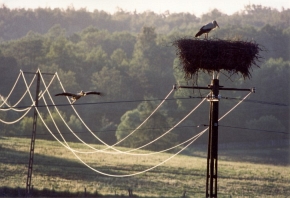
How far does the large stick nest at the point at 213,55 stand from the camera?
2111 centimetres

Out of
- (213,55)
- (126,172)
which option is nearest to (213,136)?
(213,55)

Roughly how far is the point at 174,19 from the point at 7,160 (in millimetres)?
145184

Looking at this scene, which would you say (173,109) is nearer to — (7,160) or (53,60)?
(53,60)

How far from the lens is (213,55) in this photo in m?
21.1

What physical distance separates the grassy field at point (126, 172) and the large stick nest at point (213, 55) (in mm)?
15291

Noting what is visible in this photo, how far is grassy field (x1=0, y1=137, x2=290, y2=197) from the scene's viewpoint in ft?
133

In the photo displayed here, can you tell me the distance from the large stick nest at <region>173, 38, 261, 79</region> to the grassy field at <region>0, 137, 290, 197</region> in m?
15.3

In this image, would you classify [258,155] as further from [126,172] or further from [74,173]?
[74,173]

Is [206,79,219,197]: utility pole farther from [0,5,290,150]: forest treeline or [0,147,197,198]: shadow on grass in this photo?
[0,5,290,150]: forest treeline

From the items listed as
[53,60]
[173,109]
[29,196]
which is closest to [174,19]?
[53,60]

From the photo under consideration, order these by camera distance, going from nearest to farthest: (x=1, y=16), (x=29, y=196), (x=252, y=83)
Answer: (x=29, y=196) < (x=252, y=83) < (x=1, y=16)

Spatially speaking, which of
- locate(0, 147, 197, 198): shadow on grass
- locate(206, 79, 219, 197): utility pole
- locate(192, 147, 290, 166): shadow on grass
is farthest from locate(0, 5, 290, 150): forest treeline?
locate(206, 79, 219, 197): utility pole

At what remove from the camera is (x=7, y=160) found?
49094 millimetres

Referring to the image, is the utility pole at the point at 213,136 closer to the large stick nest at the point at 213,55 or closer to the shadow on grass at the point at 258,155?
the large stick nest at the point at 213,55
